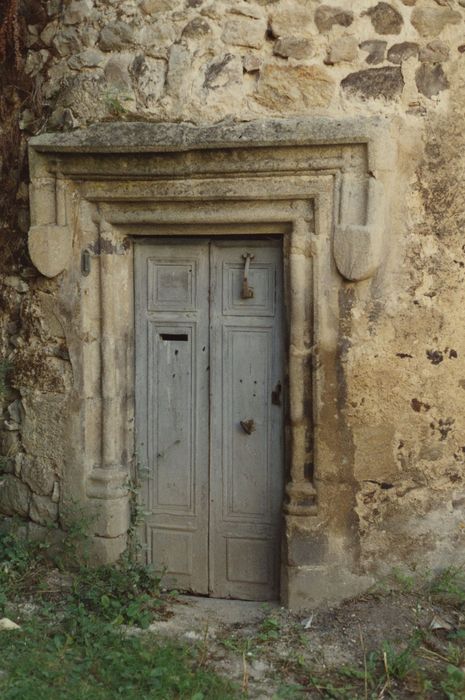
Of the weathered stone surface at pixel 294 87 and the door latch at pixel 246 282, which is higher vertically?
the weathered stone surface at pixel 294 87

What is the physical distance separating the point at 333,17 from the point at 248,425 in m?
2.14

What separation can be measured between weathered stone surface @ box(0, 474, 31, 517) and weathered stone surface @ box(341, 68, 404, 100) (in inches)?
112

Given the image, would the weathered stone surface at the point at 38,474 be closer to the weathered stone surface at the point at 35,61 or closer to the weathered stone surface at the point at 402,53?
the weathered stone surface at the point at 35,61

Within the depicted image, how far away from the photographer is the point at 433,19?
425 centimetres

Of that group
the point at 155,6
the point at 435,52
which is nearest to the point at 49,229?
the point at 155,6

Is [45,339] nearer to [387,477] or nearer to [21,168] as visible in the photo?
[21,168]

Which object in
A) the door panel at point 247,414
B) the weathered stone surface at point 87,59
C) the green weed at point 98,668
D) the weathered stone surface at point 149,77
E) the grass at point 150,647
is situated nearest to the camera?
the green weed at point 98,668

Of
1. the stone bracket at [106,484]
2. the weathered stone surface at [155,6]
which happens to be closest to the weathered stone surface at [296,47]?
the weathered stone surface at [155,6]

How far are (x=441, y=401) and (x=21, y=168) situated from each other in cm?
261

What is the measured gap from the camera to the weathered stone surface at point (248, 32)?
4320 mm

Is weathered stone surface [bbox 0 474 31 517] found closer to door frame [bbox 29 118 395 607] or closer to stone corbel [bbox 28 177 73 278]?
door frame [bbox 29 118 395 607]

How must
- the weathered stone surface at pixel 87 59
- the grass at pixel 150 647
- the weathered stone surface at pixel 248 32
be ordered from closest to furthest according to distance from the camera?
1. the grass at pixel 150 647
2. the weathered stone surface at pixel 248 32
3. the weathered stone surface at pixel 87 59

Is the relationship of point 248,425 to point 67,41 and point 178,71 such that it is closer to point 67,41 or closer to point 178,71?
point 178,71

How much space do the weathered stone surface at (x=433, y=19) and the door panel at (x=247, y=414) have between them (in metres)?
1.31
